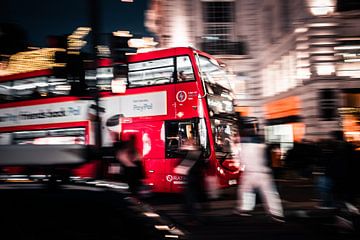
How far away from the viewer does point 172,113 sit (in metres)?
12.1

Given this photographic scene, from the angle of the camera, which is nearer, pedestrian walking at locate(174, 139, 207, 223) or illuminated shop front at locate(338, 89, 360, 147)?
pedestrian walking at locate(174, 139, 207, 223)

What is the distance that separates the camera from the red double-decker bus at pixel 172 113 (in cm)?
1183

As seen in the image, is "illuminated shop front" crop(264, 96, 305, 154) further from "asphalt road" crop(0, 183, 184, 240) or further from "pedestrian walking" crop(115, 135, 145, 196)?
"asphalt road" crop(0, 183, 184, 240)

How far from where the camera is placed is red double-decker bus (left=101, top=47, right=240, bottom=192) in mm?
11828

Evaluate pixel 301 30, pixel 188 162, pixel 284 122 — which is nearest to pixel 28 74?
pixel 188 162

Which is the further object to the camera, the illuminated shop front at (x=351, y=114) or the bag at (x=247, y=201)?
the illuminated shop front at (x=351, y=114)

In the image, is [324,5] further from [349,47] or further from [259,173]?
[259,173]

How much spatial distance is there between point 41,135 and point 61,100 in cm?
133

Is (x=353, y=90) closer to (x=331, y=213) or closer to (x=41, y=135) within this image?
(x=331, y=213)

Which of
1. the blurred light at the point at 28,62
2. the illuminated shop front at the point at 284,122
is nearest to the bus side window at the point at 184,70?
the blurred light at the point at 28,62

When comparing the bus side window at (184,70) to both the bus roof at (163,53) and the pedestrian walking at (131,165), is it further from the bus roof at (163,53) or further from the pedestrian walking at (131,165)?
the pedestrian walking at (131,165)

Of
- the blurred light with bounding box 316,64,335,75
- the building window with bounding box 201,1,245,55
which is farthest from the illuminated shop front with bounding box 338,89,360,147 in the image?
the building window with bounding box 201,1,245,55

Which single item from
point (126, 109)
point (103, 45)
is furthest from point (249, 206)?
point (126, 109)

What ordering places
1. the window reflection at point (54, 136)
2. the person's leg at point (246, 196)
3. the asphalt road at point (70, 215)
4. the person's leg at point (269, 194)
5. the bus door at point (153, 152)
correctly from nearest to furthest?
the asphalt road at point (70, 215)
the person's leg at point (269, 194)
the person's leg at point (246, 196)
the bus door at point (153, 152)
the window reflection at point (54, 136)
